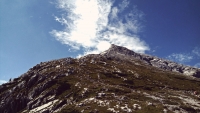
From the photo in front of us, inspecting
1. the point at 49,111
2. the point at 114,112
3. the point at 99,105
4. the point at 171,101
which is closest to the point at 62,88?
the point at 49,111

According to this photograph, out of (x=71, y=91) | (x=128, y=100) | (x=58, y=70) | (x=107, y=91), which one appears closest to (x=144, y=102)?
(x=128, y=100)

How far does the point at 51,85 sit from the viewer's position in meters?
130

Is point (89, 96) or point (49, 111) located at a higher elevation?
point (89, 96)

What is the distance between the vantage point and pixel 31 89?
13675 centimetres

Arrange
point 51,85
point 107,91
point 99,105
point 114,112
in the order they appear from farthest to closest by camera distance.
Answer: point 51,85
point 107,91
point 99,105
point 114,112

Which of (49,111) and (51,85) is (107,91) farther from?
(51,85)

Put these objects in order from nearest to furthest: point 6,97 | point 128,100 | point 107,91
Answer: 1. point 128,100
2. point 107,91
3. point 6,97

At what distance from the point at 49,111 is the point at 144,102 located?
47.7 m

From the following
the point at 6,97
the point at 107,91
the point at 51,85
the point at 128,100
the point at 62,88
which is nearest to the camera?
the point at 128,100

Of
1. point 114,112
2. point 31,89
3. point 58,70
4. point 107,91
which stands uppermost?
point 58,70

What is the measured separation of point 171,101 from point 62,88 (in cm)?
6446

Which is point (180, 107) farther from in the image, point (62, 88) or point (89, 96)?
point (62, 88)

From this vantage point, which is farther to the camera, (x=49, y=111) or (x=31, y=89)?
(x=31, y=89)

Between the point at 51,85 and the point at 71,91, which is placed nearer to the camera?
the point at 71,91
